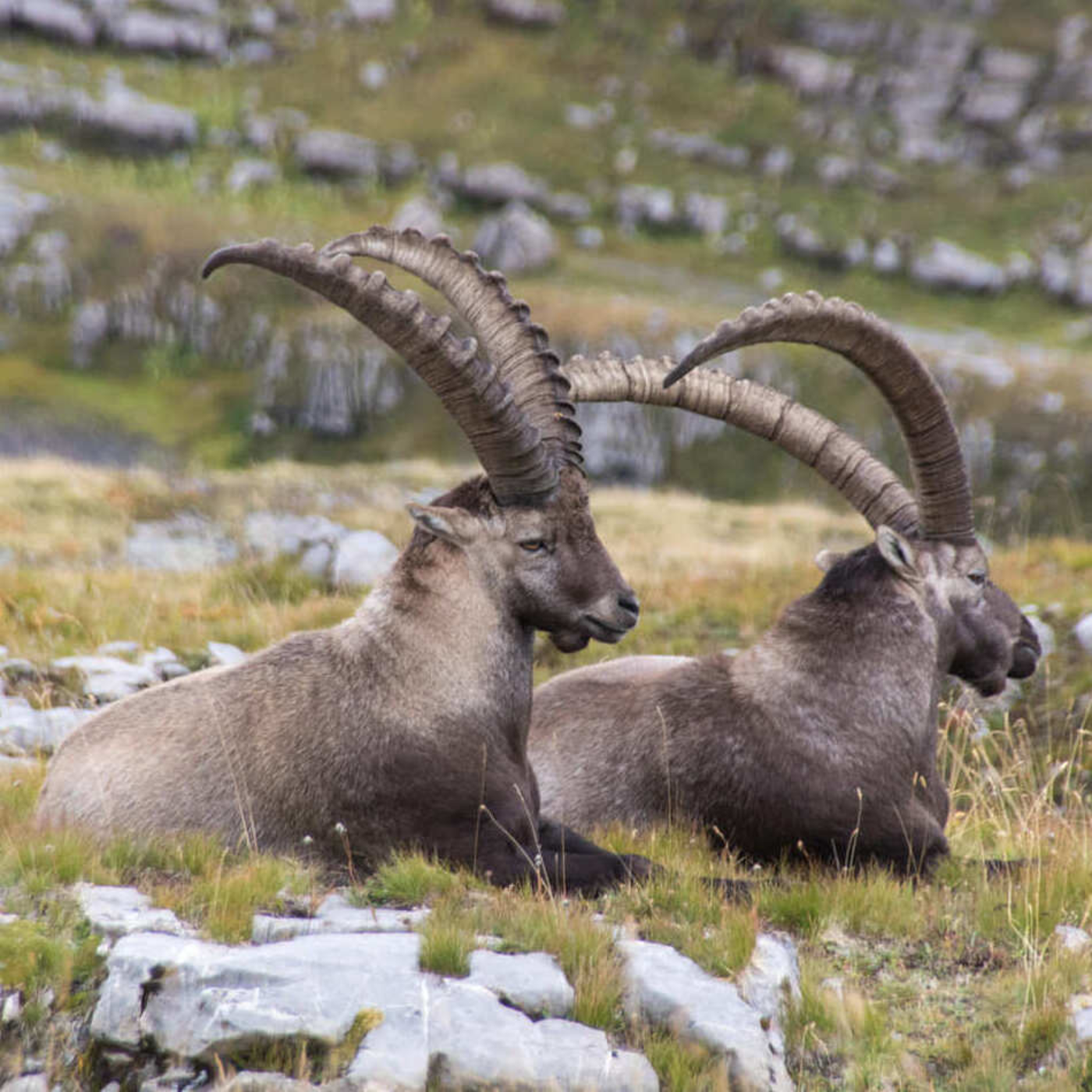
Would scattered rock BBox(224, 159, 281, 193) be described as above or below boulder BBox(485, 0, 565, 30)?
below

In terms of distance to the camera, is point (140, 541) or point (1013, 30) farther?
point (1013, 30)

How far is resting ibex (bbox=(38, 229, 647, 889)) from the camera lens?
24.5 ft

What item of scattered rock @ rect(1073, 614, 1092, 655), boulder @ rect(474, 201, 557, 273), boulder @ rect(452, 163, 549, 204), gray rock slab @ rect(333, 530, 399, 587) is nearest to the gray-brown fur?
scattered rock @ rect(1073, 614, 1092, 655)

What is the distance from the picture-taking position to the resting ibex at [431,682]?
24.5 feet

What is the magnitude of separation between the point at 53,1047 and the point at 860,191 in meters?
76.7

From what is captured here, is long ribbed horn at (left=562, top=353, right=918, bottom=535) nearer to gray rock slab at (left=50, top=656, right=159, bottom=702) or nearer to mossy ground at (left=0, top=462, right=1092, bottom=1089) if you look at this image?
mossy ground at (left=0, top=462, right=1092, bottom=1089)

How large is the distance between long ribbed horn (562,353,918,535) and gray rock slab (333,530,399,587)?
7.07 m

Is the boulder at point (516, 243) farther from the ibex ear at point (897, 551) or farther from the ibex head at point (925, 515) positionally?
the ibex ear at point (897, 551)

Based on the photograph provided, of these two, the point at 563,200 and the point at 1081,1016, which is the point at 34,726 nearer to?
the point at 1081,1016

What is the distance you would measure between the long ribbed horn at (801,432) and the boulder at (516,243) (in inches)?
2091

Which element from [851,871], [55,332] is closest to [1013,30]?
[55,332]

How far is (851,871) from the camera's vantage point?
8.12 metres

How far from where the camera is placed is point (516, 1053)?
529 cm

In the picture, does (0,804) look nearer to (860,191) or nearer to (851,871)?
(851,871)
